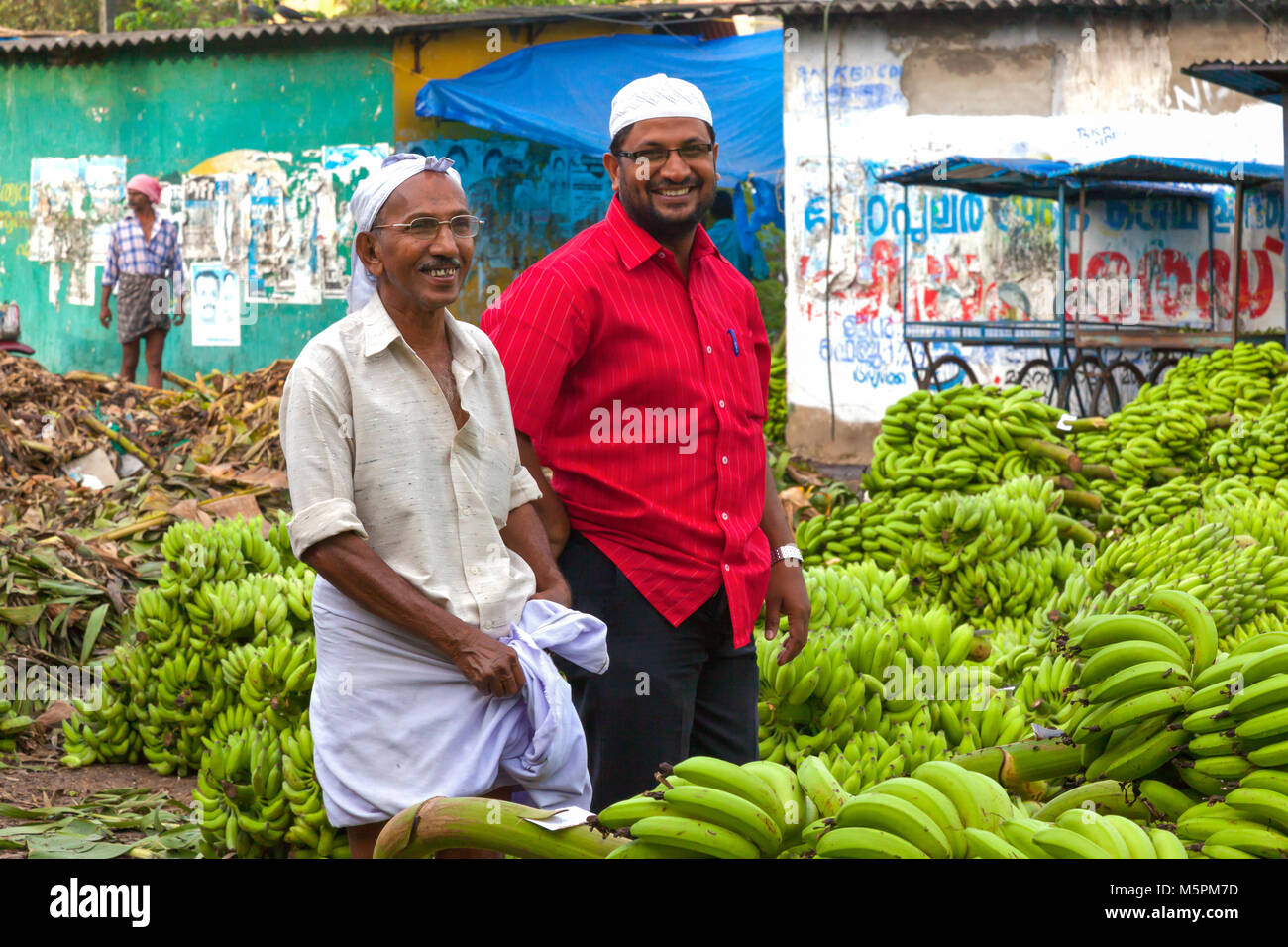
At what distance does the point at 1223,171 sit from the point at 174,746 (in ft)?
32.5

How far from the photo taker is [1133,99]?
12383mm

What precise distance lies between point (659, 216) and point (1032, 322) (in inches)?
415

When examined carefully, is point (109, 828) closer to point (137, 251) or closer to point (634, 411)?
point (634, 411)

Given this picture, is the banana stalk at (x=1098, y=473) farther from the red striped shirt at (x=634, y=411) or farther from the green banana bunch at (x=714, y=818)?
the green banana bunch at (x=714, y=818)

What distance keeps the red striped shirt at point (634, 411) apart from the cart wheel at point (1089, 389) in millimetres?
9343

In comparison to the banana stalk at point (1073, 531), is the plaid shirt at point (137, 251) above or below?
above

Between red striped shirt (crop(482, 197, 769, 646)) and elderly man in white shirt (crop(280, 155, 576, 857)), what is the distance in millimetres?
321

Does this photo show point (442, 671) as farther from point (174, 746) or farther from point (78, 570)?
point (78, 570)

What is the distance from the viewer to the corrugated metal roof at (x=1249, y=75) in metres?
9.43

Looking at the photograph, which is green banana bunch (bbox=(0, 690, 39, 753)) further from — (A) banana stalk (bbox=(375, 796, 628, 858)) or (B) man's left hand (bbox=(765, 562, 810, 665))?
(A) banana stalk (bbox=(375, 796, 628, 858))

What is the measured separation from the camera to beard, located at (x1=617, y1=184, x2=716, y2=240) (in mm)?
3018

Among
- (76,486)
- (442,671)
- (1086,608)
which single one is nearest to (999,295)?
(76,486)

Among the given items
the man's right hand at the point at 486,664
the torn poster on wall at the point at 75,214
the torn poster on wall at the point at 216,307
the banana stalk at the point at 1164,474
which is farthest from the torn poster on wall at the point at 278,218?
the man's right hand at the point at 486,664

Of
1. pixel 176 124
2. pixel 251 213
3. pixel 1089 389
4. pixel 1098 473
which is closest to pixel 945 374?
pixel 1089 389
